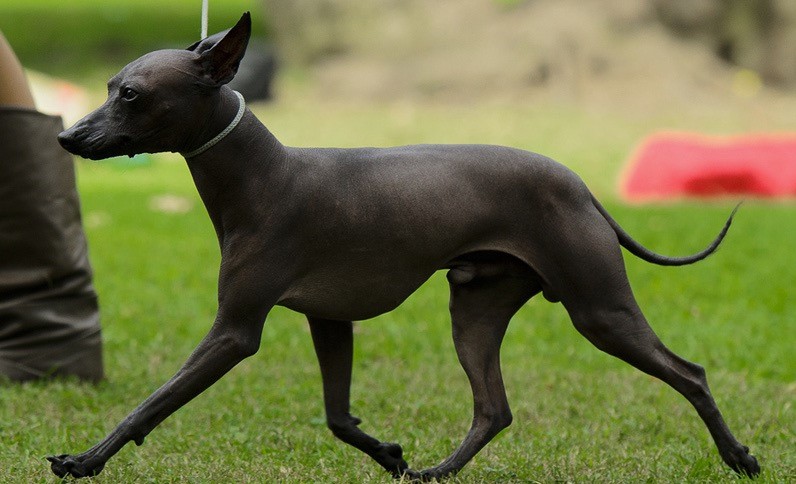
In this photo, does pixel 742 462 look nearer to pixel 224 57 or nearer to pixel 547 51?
pixel 224 57

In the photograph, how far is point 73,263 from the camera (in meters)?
5.35

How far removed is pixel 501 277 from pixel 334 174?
667 millimetres

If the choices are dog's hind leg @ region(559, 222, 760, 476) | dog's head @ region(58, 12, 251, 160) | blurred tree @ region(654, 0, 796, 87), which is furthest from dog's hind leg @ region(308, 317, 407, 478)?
blurred tree @ region(654, 0, 796, 87)

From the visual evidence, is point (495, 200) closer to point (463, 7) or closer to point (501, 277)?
point (501, 277)

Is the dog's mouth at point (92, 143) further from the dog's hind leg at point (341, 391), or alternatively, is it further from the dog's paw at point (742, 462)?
the dog's paw at point (742, 462)

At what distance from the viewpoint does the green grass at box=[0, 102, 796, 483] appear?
398 centimetres

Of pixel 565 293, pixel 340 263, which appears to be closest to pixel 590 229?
pixel 565 293

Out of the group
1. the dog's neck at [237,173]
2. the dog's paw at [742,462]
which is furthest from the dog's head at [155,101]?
the dog's paw at [742,462]

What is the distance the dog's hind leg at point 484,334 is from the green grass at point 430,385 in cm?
20

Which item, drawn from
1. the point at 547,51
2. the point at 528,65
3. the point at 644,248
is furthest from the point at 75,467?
the point at 547,51

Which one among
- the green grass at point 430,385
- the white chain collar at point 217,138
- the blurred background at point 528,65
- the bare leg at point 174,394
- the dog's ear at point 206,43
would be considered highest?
the dog's ear at point 206,43

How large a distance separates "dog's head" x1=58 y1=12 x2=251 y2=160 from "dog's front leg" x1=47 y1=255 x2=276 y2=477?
437mm

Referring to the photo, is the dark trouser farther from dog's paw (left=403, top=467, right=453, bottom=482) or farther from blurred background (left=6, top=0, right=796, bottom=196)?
blurred background (left=6, top=0, right=796, bottom=196)

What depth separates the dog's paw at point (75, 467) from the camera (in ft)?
10.8
